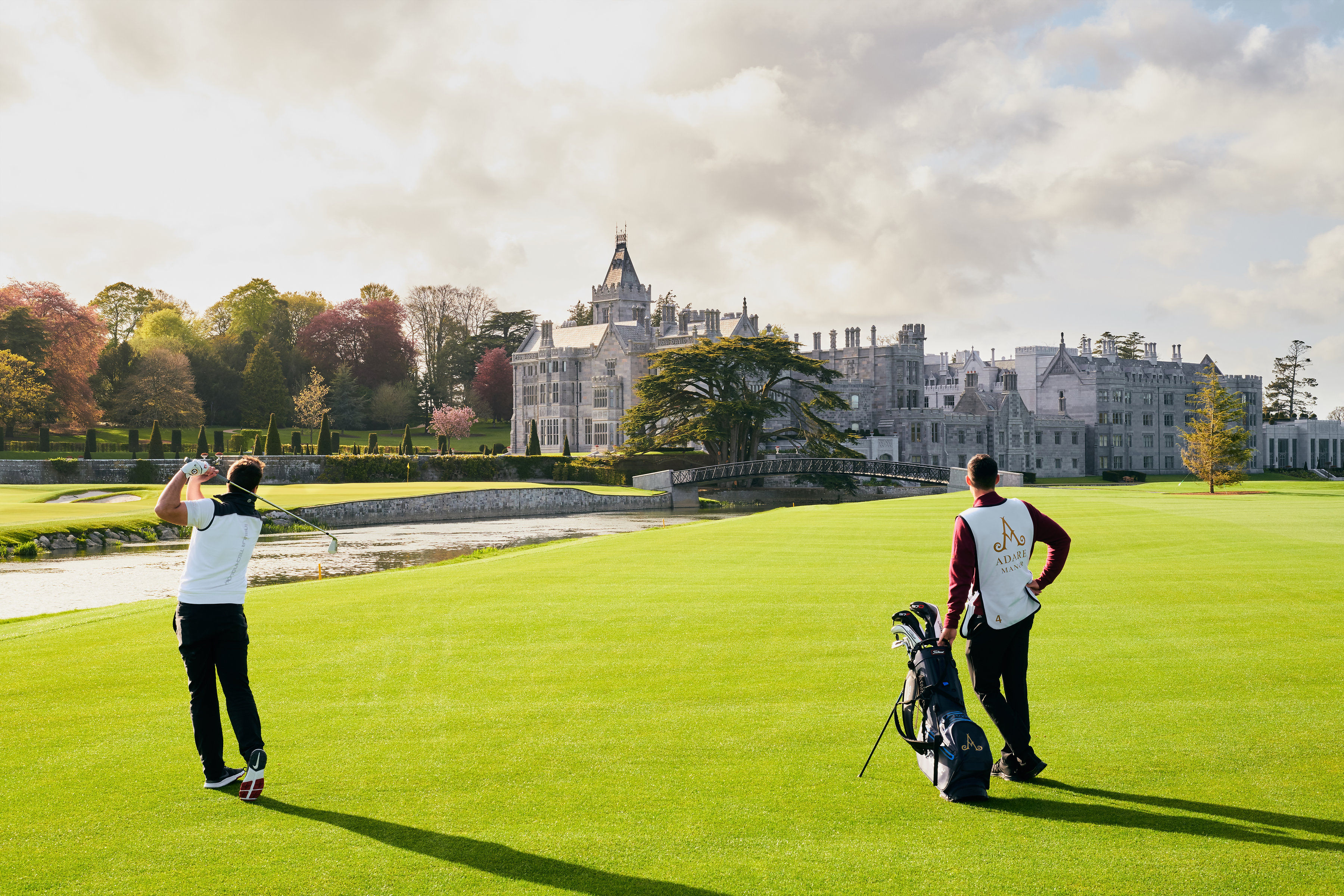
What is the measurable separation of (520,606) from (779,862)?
322 inches

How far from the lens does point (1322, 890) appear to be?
4582mm

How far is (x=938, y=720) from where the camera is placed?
5.89m

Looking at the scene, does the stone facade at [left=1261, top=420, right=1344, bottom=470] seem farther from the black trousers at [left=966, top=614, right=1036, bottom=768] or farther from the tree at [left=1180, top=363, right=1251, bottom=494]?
the black trousers at [left=966, top=614, right=1036, bottom=768]

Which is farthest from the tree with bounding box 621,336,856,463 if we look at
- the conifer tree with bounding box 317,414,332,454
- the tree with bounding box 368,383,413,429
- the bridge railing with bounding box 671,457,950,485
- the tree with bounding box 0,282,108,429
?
the tree with bounding box 0,282,108,429

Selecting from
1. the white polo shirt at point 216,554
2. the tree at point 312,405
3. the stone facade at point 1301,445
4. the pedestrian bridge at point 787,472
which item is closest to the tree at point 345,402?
the tree at point 312,405

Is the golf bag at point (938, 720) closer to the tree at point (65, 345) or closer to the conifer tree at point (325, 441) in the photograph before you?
the conifer tree at point (325, 441)

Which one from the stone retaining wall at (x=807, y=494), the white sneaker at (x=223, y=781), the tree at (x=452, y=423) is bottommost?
the stone retaining wall at (x=807, y=494)

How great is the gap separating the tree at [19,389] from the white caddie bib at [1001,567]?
236ft

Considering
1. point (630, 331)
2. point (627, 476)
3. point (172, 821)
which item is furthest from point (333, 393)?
point (172, 821)

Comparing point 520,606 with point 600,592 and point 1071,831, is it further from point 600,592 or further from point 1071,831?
point 1071,831

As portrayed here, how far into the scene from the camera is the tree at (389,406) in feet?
309

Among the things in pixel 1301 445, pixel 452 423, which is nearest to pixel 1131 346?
pixel 1301 445

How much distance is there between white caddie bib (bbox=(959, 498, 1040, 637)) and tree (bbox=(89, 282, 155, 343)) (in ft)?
350

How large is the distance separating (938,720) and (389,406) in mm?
93151
